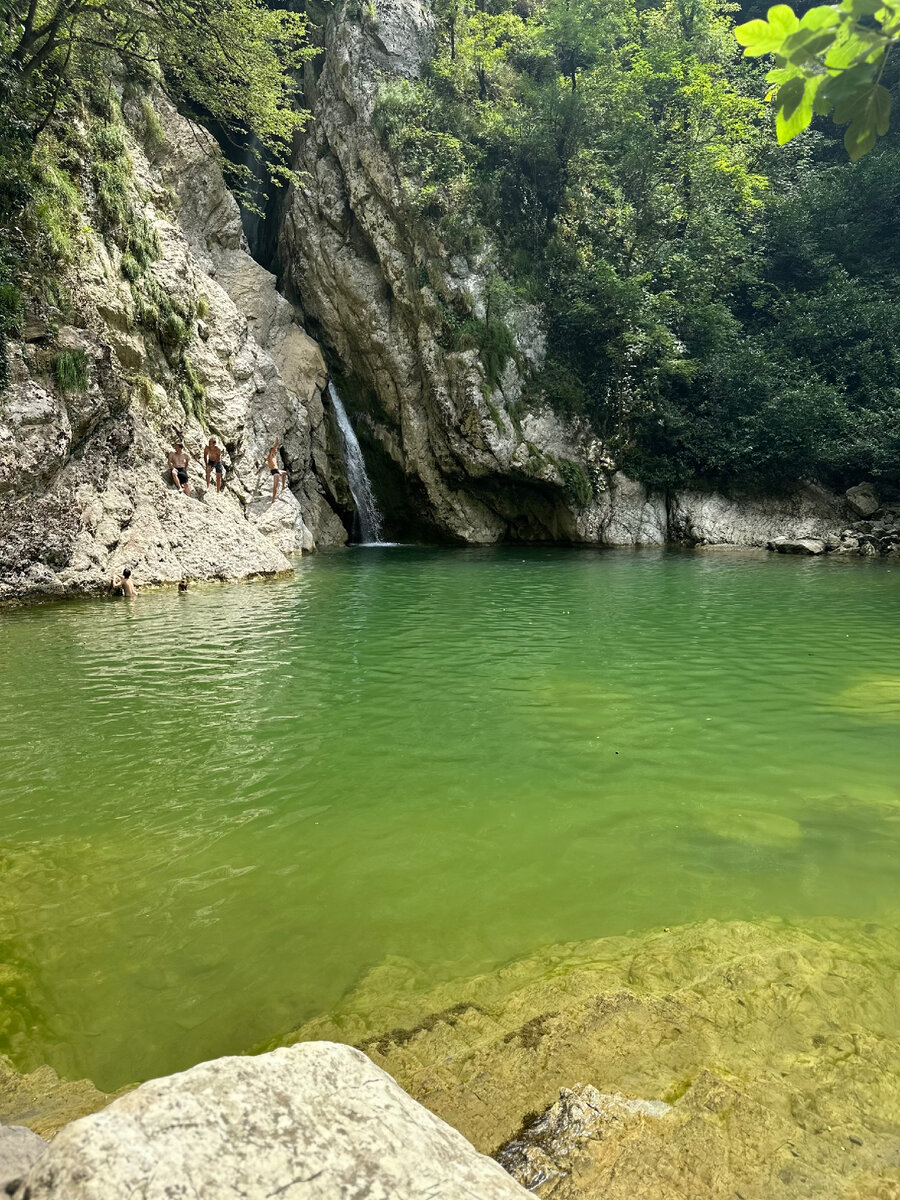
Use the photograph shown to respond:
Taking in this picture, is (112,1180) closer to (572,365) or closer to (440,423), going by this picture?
(440,423)

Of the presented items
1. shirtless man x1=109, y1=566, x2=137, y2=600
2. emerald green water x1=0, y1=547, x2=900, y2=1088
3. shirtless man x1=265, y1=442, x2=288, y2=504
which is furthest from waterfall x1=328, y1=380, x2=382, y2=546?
emerald green water x1=0, y1=547, x2=900, y2=1088

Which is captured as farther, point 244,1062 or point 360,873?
point 360,873

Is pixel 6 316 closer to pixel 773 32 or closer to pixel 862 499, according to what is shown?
pixel 773 32

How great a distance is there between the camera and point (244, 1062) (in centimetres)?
161

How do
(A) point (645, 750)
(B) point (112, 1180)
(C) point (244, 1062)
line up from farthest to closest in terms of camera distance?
(A) point (645, 750) → (C) point (244, 1062) → (B) point (112, 1180)

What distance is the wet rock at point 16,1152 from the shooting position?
4.46ft

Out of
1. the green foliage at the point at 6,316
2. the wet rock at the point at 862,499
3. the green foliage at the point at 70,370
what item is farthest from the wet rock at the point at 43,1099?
the wet rock at the point at 862,499

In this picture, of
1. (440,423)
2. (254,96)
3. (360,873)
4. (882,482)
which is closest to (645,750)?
(360,873)

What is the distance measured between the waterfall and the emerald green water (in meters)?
19.1

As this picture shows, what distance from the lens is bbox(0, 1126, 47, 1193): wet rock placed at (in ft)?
4.46

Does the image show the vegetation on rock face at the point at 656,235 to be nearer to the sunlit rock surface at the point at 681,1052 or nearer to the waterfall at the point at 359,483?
the waterfall at the point at 359,483

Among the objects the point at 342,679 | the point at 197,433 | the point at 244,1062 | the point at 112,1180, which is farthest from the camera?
the point at 197,433

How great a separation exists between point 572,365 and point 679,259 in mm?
5387

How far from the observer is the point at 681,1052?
2.46m
